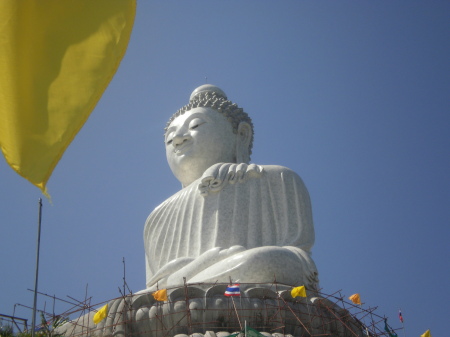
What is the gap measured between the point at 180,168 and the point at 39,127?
25.5ft

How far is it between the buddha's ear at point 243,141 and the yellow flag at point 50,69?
25.3ft

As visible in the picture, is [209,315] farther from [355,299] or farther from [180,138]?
[180,138]

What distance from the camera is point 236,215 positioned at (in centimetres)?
1196

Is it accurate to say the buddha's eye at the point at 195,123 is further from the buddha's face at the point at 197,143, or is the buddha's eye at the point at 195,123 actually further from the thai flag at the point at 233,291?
the thai flag at the point at 233,291

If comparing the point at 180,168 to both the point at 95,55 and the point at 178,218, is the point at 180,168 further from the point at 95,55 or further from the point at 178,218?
the point at 95,55

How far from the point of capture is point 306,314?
9156mm

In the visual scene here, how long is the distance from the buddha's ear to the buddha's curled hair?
10 cm

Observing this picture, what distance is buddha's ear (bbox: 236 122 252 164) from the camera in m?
13.8

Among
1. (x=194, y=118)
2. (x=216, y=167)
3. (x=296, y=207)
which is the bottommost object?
(x=296, y=207)

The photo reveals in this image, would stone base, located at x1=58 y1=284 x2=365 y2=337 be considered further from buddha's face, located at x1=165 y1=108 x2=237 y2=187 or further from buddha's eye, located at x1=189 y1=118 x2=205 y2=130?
buddha's eye, located at x1=189 y1=118 x2=205 y2=130

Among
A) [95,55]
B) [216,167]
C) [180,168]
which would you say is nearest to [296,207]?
A: [216,167]

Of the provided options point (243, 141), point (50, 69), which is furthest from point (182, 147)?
point (50, 69)

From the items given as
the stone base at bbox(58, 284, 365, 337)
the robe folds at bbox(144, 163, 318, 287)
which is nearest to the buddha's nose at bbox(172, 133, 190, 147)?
the robe folds at bbox(144, 163, 318, 287)

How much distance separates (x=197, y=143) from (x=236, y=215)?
1964mm
